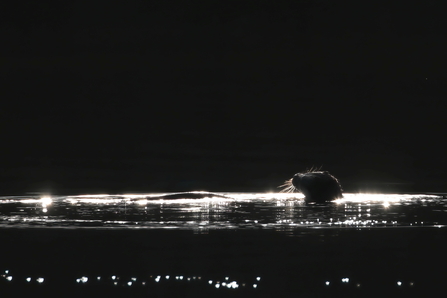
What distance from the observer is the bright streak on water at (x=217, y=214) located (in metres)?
23.4

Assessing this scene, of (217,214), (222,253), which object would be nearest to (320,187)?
(217,214)

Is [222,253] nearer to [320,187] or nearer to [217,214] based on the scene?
[217,214]

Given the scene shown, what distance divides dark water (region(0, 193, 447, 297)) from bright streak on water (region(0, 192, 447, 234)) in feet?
0.25

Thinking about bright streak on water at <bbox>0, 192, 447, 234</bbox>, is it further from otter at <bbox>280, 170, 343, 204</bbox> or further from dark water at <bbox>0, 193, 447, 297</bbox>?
otter at <bbox>280, 170, 343, 204</bbox>

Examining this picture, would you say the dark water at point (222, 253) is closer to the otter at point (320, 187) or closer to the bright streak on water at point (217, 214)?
the bright streak on water at point (217, 214)

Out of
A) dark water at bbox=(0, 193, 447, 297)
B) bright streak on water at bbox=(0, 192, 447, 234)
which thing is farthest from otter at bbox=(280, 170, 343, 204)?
dark water at bbox=(0, 193, 447, 297)

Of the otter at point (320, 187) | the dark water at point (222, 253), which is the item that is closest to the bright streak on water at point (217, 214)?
the dark water at point (222, 253)

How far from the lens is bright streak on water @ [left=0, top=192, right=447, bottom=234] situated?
2342 cm

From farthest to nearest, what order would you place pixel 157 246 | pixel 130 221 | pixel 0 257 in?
1. pixel 130 221
2. pixel 157 246
3. pixel 0 257

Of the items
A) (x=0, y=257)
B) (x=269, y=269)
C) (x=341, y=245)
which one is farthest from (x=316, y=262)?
(x=0, y=257)

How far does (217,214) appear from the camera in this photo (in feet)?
90.5

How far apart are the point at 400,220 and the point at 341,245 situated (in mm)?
7646

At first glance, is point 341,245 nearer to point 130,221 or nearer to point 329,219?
point 329,219

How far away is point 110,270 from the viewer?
14.8 meters
